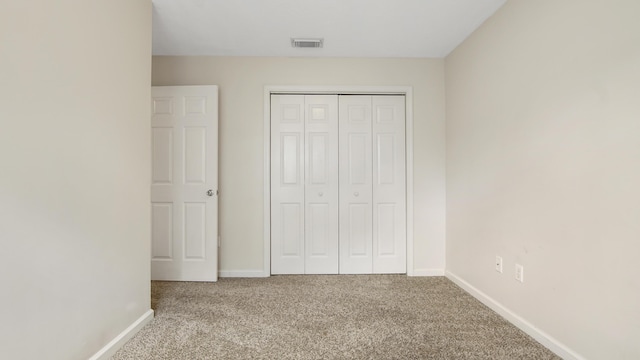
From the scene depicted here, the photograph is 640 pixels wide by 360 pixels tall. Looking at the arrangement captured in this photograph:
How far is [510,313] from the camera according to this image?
213 cm

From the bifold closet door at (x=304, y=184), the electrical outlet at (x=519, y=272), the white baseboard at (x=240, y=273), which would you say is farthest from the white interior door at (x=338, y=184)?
the electrical outlet at (x=519, y=272)

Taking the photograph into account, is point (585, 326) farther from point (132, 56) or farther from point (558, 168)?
point (132, 56)

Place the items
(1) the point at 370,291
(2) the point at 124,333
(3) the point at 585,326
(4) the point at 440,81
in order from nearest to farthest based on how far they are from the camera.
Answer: (3) the point at 585,326 < (2) the point at 124,333 < (1) the point at 370,291 < (4) the point at 440,81

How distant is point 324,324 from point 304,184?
4.91 feet

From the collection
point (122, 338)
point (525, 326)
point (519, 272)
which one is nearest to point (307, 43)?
point (519, 272)

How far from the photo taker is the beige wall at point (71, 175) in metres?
1.18

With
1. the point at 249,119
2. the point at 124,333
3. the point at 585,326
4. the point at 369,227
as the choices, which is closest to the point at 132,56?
the point at 249,119

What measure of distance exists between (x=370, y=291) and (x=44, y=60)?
8.72 feet

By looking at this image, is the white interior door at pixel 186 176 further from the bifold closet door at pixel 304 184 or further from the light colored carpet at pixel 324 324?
the bifold closet door at pixel 304 184

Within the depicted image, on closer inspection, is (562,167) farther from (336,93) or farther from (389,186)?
(336,93)

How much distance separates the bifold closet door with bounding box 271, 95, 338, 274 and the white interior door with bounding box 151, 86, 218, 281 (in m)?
0.64

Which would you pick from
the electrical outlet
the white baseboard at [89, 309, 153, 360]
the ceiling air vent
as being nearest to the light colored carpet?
the white baseboard at [89, 309, 153, 360]

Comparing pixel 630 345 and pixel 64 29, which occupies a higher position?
pixel 64 29

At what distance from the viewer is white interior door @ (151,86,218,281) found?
2.98 meters
